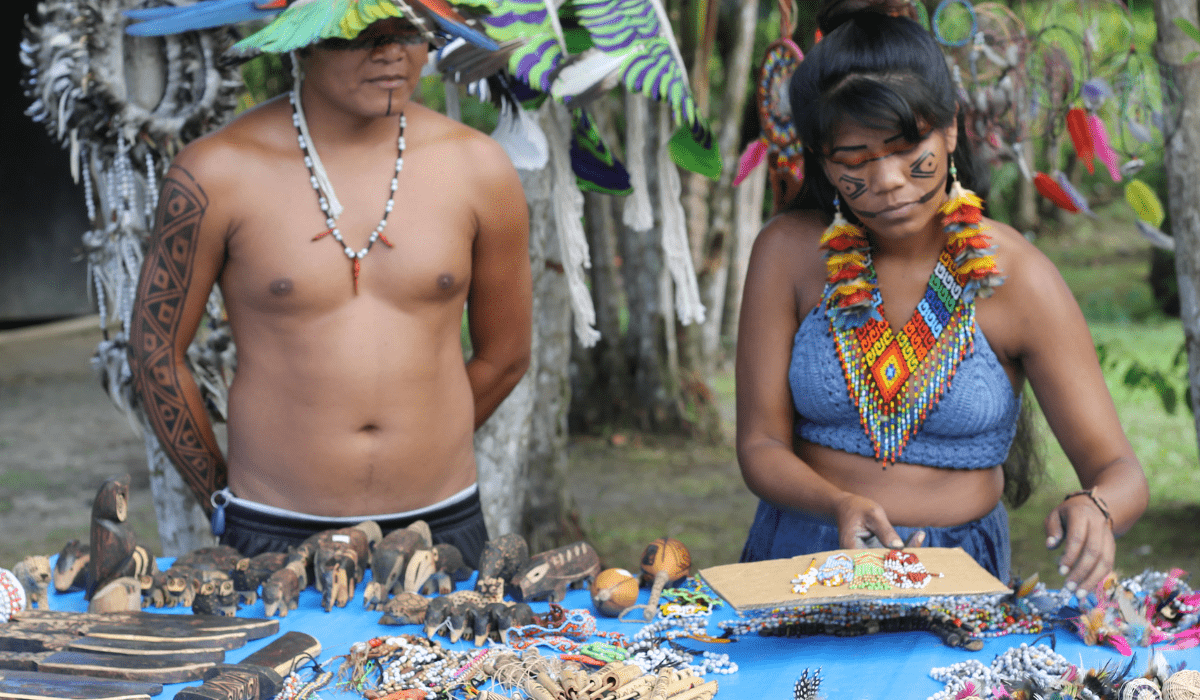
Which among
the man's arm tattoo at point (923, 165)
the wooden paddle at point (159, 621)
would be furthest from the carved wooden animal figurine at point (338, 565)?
the man's arm tattoo at point (923, 165)

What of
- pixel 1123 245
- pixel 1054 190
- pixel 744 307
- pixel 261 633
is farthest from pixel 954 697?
pixel 1123 245

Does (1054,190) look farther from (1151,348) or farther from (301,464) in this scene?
(1151,348)

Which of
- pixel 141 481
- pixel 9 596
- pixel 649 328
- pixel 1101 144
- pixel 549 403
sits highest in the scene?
pixel 1101 144

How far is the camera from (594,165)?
10.2 feet

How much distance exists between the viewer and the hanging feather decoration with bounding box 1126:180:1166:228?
3064 mm

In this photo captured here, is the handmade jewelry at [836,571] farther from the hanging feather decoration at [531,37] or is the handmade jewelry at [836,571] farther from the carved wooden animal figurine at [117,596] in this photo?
the hanging feather decoration at [531,37]

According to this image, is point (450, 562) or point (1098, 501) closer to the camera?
point (1098, 501)

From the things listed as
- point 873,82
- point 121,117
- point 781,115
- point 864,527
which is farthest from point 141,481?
point 873,82

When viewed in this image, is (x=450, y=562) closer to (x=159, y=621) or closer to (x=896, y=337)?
(x=159, y=621)

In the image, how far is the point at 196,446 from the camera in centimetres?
251

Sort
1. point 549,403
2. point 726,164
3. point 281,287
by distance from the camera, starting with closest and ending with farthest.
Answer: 1. point 281,287
2. point 549,403
3. point 726,164

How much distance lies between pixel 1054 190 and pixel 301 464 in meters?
2.25

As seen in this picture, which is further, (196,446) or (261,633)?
(196,446)

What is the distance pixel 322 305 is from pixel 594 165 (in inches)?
41.2
